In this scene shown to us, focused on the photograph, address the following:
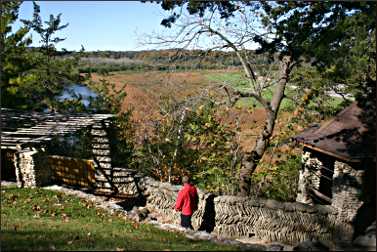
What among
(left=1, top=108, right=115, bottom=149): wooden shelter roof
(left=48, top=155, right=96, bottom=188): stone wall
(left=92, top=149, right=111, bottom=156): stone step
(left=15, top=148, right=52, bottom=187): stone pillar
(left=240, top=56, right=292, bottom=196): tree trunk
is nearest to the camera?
(left=240, top=56, right=292, bottom=196): tree trunk

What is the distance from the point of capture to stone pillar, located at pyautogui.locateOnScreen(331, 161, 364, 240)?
42.8 ft

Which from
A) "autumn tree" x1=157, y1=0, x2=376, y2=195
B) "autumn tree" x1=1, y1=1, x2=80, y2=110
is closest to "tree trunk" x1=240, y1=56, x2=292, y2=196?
"autumn tree" x1=157, y1=0, x2=376, y2=195

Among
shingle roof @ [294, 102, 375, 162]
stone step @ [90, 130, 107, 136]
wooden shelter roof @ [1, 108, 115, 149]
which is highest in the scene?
shingle roof @ [294, 102, 375, 162]

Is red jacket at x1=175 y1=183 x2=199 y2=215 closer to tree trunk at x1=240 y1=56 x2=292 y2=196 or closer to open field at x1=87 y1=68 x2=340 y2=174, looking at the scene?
tree trunk at x1=240 y1=56 x2=292 y2=196

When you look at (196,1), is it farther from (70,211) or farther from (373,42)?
(70,211)

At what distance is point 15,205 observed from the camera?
1362 cm

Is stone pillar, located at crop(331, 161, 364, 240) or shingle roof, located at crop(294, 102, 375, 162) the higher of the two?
shingle roof, located at crop(294, 102, 375, 162)

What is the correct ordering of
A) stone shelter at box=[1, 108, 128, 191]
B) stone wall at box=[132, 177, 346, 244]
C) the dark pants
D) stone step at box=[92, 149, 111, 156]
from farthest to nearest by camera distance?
stone step at box=[92, 149, 111, 156] → stone shelter at box=[1, 108, 128, 191] → stone wall at box=[132, 177, 346, 244] → the dark pants

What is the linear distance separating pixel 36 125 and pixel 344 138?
1123 cm

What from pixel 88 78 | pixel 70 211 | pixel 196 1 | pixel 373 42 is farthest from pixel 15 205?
pixel 88 78

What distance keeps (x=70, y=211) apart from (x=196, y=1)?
23.4 ft

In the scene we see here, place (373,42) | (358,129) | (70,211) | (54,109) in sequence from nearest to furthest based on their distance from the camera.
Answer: (373,42)
(358,129)
(70,211)
(54,109)

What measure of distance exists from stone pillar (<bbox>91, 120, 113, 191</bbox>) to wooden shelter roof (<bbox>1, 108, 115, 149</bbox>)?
711 mm

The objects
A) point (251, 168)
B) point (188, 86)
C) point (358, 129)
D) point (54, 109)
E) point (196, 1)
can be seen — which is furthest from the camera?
point (54, 109)
